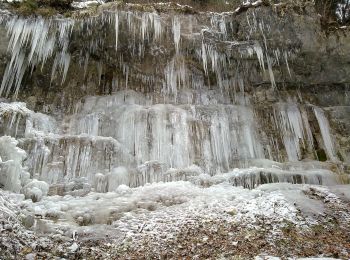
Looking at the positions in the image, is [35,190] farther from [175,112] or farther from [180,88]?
[180,88]

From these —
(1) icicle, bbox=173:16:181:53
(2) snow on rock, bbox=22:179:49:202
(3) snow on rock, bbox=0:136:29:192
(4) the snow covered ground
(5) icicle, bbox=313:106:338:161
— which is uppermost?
(1) icicle, bbox=173:16:181:53

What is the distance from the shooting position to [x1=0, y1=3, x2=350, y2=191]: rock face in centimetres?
1255

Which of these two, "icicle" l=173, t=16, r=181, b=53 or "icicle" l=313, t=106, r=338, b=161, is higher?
"icicle" l=173, t=16, r=181, b=53

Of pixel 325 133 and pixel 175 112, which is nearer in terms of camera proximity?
pixel 175 112

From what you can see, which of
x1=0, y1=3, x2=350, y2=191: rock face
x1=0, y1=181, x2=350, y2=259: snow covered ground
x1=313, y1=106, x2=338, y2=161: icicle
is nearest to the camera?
x1=0, y1=181, x2=350, y2=259: snow covered ground

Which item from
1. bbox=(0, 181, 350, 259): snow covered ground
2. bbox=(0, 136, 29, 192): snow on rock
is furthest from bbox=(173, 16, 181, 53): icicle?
bbox=(0, 136, 29, 192): snow on rock

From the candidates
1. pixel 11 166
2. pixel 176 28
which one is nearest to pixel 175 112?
pixel 176 28

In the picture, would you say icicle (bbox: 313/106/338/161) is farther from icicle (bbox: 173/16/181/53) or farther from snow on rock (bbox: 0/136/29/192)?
snow on rock (bbox: 0/136/29/192)

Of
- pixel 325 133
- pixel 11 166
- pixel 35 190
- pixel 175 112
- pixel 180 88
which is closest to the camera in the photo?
pixel 35 190

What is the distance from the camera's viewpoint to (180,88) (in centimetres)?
1430

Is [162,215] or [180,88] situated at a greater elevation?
[180,88]

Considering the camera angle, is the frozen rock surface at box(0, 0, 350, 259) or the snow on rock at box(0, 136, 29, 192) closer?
the snow on rock at box(0, 136, 29, 192)

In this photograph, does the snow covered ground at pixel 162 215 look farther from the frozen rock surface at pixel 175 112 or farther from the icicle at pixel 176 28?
the icicle at pixel 176 28

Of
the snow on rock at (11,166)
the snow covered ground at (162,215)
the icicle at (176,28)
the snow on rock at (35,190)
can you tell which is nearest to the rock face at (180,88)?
the icicle at (176,28)
